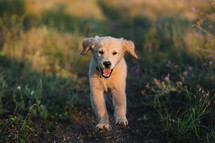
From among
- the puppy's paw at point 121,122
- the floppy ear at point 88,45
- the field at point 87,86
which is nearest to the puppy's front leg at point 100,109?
the puppy's paw at point 121,122

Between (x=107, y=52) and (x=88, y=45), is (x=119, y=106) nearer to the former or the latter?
(x=107, y=52)

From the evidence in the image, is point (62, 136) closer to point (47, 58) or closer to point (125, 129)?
point (125, 129)

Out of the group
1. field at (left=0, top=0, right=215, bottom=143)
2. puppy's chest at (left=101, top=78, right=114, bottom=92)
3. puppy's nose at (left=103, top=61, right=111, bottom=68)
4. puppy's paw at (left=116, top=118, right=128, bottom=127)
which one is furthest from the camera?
puppy's chest at (left=101, top=78, right=114, bottom=92)

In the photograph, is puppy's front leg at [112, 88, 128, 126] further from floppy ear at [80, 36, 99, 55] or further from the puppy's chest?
floppy ear at [80, 36, 99, 55]

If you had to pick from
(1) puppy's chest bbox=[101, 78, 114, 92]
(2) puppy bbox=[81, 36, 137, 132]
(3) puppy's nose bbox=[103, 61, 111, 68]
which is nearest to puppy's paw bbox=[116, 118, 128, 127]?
(2) puppy bbox=[81, 36, 137, 132]

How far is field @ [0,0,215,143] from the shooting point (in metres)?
2.98

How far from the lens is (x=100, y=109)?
9.64ft

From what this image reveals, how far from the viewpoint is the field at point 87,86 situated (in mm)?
2982

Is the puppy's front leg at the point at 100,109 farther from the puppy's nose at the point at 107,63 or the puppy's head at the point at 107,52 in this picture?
the puppy's nose at the point at 107,63

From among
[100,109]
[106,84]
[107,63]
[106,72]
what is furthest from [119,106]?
[107,63]

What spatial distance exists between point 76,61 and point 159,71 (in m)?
2.14

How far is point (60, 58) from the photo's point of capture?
5.68 m

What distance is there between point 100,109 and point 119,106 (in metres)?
0.27

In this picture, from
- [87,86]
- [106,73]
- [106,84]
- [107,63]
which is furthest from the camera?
[87,86]
